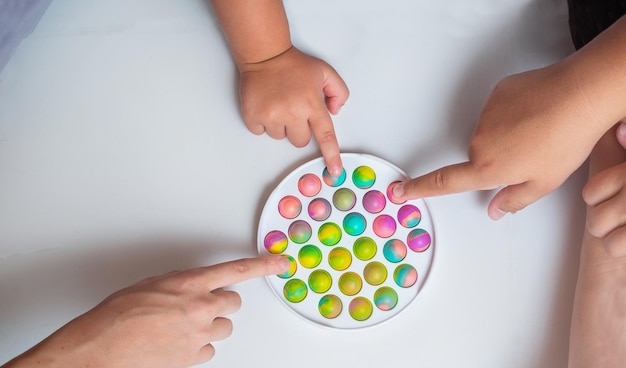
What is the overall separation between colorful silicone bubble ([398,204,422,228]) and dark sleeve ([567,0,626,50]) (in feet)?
0.83

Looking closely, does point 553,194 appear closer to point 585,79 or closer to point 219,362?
point 585,79

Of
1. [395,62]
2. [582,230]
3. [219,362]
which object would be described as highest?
[395,62]

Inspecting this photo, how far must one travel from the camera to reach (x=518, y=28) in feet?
2.53

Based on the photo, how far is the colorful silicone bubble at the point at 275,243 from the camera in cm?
71

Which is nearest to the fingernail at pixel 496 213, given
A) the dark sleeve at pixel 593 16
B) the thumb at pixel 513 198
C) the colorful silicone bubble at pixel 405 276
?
the thumb at pixel 513 198

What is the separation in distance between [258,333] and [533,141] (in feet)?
1.10

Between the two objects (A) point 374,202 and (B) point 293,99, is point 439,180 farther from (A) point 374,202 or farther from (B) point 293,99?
(B) point 293,99

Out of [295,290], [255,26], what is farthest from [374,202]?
[255,26]

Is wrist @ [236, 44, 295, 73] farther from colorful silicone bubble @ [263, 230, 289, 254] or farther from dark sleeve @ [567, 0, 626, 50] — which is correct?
dark sleeve @ [567, 0, 626, 50]

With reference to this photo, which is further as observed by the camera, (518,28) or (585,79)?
(518,28)

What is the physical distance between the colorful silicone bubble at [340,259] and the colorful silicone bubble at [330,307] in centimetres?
3

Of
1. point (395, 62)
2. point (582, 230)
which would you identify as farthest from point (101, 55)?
point (582, 230)

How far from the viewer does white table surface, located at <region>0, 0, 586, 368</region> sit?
706 mm

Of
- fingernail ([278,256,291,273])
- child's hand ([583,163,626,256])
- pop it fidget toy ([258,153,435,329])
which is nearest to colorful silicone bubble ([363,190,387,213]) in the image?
pop it fidget toy ([258,153,435,329])
